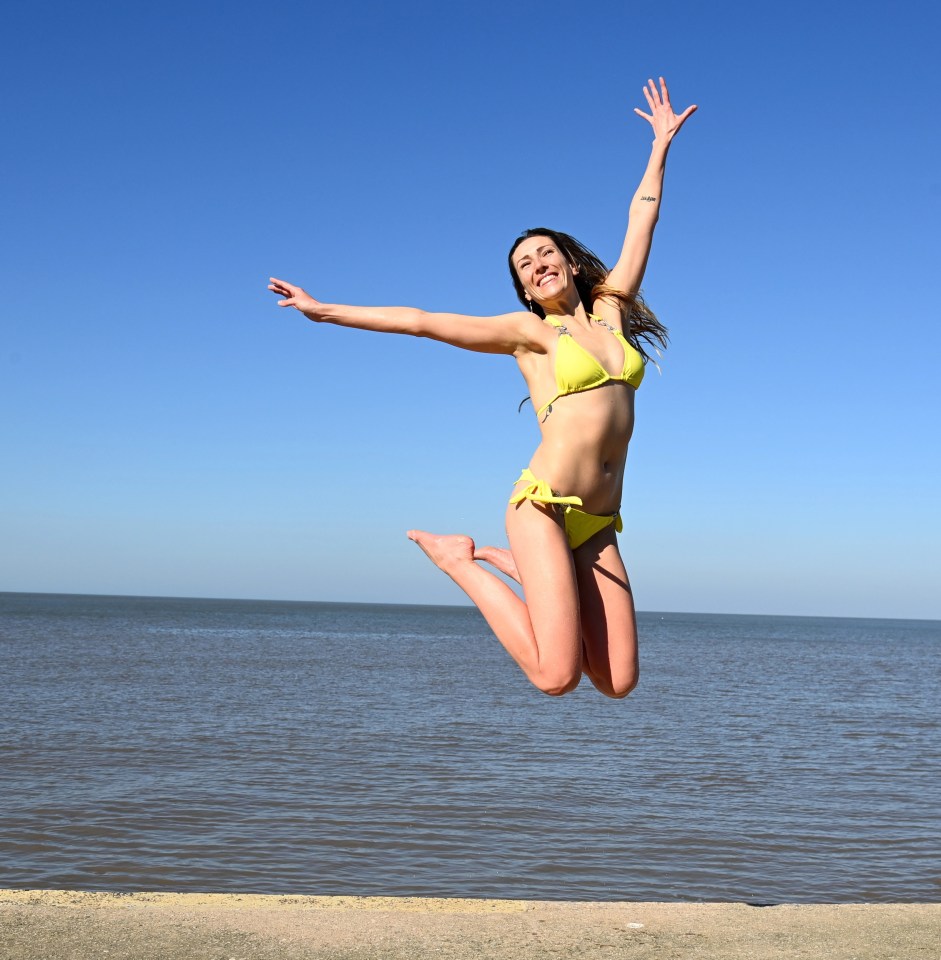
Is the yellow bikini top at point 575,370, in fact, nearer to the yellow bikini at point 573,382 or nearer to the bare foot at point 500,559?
the yellow bikini at point 573,382

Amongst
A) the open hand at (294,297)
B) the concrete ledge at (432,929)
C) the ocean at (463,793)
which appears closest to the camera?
the open hand at (294,297)

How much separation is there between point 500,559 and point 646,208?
182cm

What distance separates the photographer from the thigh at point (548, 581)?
4449mm

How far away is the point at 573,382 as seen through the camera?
4.63 m

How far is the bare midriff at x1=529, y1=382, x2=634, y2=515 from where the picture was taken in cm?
464

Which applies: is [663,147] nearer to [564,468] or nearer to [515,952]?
[564,468]

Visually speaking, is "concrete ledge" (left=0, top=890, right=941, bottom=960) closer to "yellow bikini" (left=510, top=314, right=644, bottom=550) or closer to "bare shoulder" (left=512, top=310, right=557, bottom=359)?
"yellow bikini" (left=510, top=314, right=644, bottom=550)

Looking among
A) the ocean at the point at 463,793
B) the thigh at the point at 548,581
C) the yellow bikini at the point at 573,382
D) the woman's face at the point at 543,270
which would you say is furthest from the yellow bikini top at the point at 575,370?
the ocean at the point at 463,793

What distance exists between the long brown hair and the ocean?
18.8 feet

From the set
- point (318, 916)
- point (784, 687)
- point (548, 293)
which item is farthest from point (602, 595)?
point (784, 687)

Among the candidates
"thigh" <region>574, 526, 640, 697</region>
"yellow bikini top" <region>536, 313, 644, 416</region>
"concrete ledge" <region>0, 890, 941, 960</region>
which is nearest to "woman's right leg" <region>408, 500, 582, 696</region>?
"thigh" <region>574, 526, 640, 697</region>

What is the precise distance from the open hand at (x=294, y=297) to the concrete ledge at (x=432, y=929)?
3225 mm

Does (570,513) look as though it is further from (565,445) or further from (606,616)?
(606,616)

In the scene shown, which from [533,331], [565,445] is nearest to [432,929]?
[565,445]
